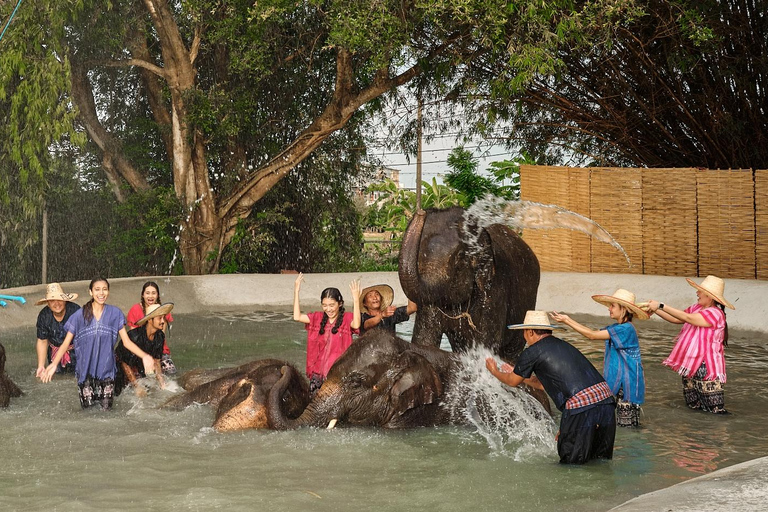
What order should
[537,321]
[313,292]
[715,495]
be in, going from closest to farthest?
[715,495], [537,321], [313,292]

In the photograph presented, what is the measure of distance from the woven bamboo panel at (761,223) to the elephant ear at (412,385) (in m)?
9.73

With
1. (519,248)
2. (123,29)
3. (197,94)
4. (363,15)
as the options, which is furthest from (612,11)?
(123,29)

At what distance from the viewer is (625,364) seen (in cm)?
648

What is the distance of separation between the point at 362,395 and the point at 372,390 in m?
0.08

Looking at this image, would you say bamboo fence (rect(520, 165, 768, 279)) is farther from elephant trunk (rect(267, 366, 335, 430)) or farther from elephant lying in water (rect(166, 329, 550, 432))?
elephant trunk (rect(267, 366, 335, 430))

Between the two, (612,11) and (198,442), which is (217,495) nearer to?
(198,442)

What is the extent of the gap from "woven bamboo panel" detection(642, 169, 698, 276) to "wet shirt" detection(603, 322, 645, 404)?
9.18 metres

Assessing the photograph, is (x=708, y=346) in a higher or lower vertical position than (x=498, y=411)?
Answer: higher

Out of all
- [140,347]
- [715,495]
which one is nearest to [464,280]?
[140,347]

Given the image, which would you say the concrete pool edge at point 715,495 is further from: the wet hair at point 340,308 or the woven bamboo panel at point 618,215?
the woven bamboo panel at point 618,215

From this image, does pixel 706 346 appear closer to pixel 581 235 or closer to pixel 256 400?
pixel 256 400

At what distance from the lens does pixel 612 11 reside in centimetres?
1332

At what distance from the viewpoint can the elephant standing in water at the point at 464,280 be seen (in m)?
7.00

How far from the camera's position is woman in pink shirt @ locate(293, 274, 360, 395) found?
6.95 meters
